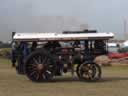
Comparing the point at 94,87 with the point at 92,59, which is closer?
the point at 94,87

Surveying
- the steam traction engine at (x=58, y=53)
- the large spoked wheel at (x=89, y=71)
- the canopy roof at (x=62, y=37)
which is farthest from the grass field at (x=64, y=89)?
the canopy roof at (x=62, y=37)

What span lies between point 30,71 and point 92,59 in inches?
97.4

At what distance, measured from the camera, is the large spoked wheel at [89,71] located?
1758cm

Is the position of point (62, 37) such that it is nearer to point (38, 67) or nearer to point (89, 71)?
point (38, 67)

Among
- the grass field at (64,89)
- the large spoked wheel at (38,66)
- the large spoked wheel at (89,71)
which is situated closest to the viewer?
the grass field at (64,89)

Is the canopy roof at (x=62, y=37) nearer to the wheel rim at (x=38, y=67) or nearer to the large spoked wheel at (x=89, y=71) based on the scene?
the wheel rim at (x=38, y=67)

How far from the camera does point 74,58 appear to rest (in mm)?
17734

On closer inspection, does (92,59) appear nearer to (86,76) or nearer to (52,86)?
(86,76)

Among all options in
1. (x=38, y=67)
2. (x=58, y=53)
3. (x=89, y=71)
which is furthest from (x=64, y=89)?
(x=58, y=53)

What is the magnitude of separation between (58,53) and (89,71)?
1.39m

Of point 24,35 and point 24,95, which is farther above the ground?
point 24,35

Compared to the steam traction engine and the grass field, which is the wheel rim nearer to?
the steam traction engine

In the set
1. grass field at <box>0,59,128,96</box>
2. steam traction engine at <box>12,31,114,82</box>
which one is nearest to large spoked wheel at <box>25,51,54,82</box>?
steam traction engine at <box>12,31,114,82</box>

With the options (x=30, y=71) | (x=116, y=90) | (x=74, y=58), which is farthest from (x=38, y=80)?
(x=116, y=90)
